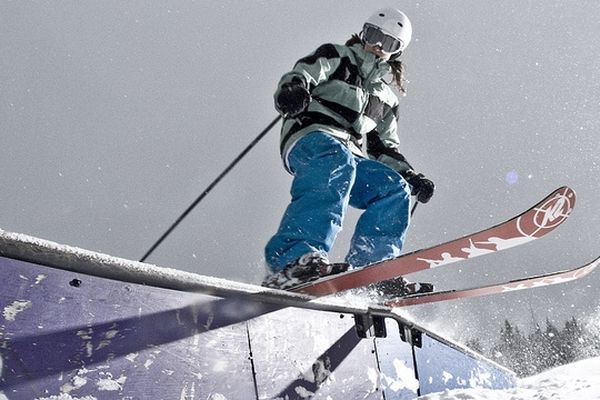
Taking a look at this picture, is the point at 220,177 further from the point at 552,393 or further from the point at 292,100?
the point at 552,393

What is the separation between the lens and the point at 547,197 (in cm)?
206

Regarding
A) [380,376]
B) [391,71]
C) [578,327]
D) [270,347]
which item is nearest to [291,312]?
[270,347]

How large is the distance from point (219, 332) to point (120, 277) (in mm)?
446

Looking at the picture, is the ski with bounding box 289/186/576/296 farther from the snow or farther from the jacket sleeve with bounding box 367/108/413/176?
the jacket sleeve with bounding box 367/108/413/176

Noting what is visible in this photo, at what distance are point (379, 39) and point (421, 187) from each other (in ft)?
3.90

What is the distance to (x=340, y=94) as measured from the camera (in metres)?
3.38

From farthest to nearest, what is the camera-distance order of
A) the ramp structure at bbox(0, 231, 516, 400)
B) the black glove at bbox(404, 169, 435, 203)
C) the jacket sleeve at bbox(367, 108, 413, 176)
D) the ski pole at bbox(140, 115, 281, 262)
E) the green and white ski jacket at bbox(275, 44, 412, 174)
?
the ski pole at bbox(140, 115, 281, 262), the jacket sleeve at bbox(367, 108, 413, 176), the black glove at bbox(404, 169, 435, 203), the green and white ski jacket at bbox(275, 44, 412, 174), the ramp structure at bbox(0, 231, 516, 400)

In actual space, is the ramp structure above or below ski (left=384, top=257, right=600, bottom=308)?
below

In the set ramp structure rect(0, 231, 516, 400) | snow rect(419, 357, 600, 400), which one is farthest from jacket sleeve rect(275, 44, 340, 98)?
snow rect(419, 357, 600, 400)

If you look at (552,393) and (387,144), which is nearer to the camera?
(552,393)

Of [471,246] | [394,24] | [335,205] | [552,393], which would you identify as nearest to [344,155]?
[335,205]

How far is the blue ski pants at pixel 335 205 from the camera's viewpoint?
2680 mm

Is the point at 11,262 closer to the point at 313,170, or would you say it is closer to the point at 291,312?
the point at 291,312

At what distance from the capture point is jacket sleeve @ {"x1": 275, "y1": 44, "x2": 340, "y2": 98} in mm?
3027
